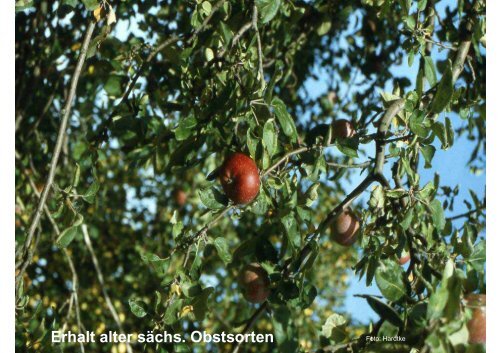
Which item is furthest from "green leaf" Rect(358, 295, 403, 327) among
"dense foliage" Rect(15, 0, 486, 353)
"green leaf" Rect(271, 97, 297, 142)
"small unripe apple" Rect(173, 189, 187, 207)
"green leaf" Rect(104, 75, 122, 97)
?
"small unripe apple" Rect(173, 189, 187, 207)

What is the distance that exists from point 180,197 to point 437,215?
135 cm

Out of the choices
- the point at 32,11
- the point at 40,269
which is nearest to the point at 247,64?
the point at 32,11

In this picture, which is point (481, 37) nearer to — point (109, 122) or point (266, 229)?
point (266, 229)

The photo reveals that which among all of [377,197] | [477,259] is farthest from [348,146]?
[477,259]

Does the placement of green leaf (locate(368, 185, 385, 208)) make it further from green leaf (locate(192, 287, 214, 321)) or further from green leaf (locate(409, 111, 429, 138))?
green leaf (locate(192, 287, 214, 321))

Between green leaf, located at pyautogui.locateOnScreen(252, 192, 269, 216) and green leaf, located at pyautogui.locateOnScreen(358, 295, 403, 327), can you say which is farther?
green leaf, located at pyautogui.locateOnScreen(252, 192, 269, 216)

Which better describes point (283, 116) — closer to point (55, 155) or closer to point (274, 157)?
point (274, 157)

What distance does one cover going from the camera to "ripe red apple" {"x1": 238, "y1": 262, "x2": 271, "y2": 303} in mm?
861

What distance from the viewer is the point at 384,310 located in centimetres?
66

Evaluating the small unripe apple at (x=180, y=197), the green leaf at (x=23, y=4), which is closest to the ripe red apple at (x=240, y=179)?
the green leaf at (x=23, y=4)

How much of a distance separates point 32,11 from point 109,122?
1.90ft

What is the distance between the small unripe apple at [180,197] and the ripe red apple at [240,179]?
4.24 feet

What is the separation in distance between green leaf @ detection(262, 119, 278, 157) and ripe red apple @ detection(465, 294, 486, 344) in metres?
0.26
